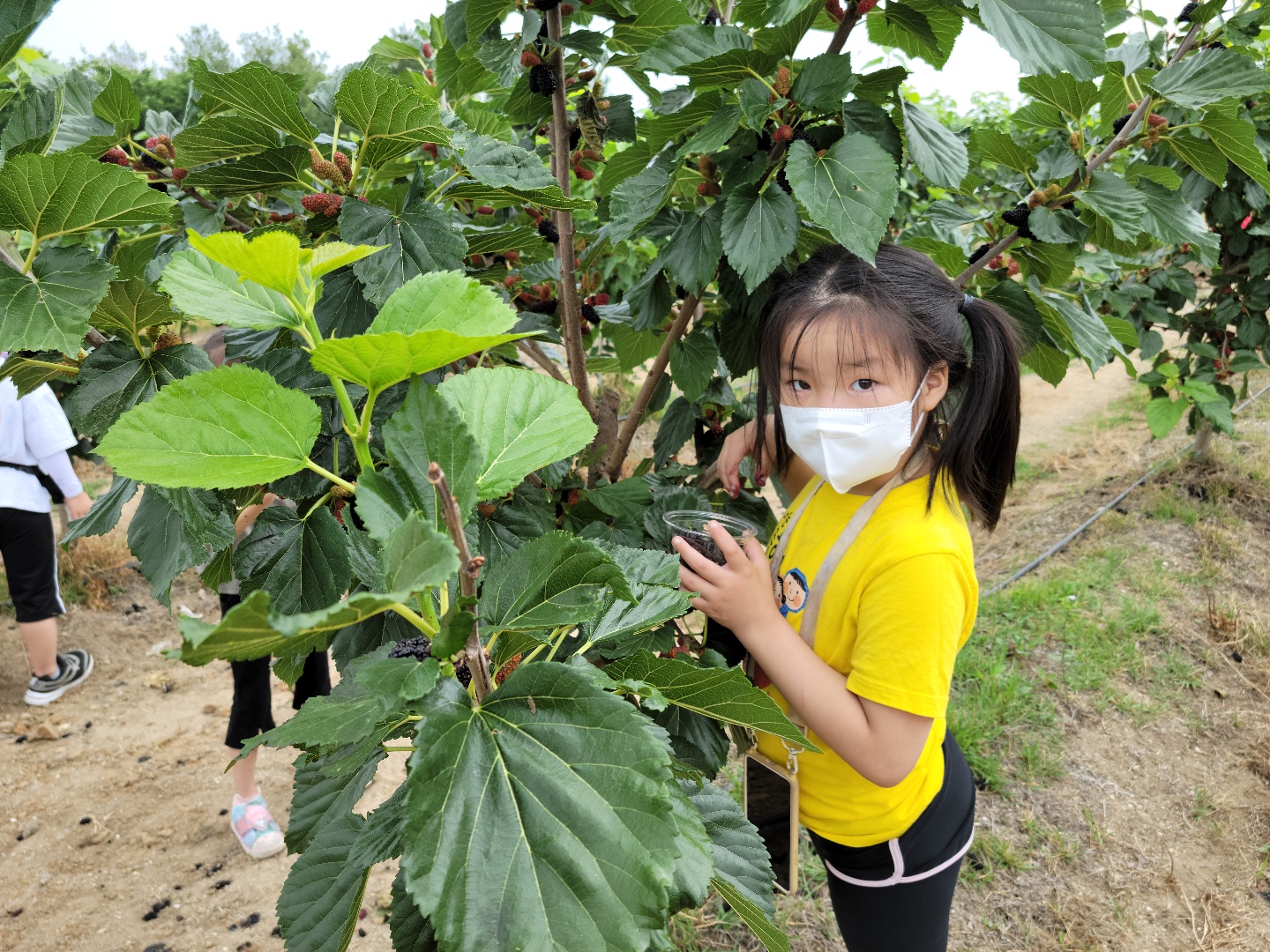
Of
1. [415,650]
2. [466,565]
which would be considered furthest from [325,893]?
[466,565]

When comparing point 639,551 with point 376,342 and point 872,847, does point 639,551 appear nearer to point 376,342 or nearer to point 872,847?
point 376,342

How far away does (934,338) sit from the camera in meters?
1.04

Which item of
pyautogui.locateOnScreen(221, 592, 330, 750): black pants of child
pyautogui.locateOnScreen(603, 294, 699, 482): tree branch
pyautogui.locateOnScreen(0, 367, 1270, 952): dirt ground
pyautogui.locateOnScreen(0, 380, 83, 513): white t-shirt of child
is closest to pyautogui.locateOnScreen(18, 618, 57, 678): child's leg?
pyautogui.locateOnScreen(0, 367, 1270, 952): dirt ground

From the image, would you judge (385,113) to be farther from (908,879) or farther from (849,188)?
(908,879)

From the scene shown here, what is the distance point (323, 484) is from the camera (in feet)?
2.59

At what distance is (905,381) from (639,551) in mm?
499

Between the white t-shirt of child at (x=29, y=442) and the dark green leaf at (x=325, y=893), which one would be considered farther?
the white t-shirt of child at (x=29, y=442)

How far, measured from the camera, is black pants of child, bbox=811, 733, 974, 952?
120 cm

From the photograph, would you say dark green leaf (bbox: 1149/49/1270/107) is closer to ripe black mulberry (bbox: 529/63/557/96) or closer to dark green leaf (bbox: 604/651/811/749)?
ripe black mulberry (bbox: 529/63/557/96)

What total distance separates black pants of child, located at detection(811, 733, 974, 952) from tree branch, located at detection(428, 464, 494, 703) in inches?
36.0

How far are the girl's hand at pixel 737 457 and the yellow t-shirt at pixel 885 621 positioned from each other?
83mm

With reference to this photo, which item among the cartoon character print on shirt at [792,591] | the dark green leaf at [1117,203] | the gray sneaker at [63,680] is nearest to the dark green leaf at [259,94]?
the cartoon character print on shirt at [792,591]

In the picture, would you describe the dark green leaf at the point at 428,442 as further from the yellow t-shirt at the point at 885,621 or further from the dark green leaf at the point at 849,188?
the yellow t-shirt at the point at 885,621

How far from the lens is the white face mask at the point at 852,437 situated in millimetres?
1038
